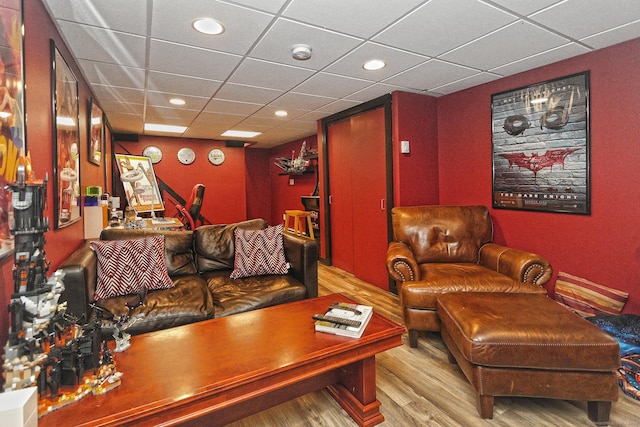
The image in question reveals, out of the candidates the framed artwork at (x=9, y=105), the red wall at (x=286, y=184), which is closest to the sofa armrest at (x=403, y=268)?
the framed artwork at (x=9, y=105)

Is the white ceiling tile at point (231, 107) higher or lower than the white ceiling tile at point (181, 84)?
higher

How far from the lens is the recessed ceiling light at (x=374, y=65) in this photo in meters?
2.62

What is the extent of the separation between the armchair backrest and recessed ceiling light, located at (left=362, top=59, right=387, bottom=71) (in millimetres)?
1338

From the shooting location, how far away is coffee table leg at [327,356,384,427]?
1.64 m

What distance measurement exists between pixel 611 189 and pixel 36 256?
346cm

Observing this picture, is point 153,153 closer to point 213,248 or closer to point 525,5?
point 213,248

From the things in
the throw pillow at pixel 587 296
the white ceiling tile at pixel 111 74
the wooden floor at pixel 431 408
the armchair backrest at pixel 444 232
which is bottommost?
the wooden floor at pixel 431 408

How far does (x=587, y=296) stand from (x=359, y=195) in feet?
7.92

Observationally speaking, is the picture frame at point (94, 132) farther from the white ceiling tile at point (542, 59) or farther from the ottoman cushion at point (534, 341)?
the white ceiling tile at point (542, 59)

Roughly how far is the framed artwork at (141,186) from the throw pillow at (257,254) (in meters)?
2.74

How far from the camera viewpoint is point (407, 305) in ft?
7.82

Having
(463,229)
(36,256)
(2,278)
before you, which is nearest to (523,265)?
(463,229)

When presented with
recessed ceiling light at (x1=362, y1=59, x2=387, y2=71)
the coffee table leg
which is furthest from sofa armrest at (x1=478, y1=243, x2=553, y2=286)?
recessed ceiling light at (x1=362, y1=59, x2=387, y2=71)

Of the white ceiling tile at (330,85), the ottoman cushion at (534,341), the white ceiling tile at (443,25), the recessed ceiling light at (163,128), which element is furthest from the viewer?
the recessed ceiling light at (163,128)
